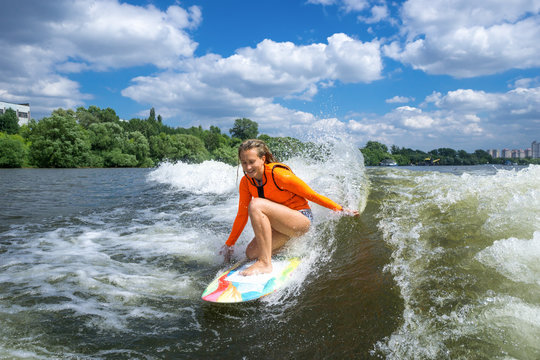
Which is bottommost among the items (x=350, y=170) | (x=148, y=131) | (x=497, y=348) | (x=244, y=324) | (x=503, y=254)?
(x=244, y=324)

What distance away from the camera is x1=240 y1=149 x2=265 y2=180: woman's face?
412cm

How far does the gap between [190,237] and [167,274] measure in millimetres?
1970

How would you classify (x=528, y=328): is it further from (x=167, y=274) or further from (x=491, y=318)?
(x=167, y=274)

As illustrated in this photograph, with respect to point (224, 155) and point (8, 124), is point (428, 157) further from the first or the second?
point (8, 124)

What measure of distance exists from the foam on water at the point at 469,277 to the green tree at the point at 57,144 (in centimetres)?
5610

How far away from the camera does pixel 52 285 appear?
12.3ft

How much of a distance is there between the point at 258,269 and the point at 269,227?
0.50 m

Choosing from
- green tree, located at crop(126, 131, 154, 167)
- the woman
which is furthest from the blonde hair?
green tree, located at crop(126, 131, 154, 167)

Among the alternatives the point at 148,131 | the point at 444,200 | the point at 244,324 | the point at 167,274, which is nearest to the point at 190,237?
the point at 167,274

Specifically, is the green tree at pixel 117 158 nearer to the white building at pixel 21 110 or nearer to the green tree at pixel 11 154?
the green tree at pixel 11 154

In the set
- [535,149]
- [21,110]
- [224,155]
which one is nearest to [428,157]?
[535,149]

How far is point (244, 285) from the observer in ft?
11.8

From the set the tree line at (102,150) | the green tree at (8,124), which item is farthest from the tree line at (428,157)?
the green tree at (8,124)

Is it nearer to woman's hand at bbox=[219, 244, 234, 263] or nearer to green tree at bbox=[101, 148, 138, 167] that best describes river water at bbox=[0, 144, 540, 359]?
woman's hand at bbox=[219, 244, 234, 263]
